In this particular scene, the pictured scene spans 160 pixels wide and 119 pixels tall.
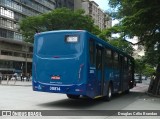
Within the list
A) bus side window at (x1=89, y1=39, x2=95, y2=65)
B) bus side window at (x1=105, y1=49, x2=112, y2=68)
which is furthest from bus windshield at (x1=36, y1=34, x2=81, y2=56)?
bus side window at (x1=105, y1=49, x2=112, y2=68)

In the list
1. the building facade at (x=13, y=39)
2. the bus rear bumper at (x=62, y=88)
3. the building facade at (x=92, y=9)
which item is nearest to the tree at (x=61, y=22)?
the building facade at (x=13, y=39)

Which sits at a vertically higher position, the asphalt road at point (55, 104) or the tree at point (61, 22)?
the tree at point (61, 22)

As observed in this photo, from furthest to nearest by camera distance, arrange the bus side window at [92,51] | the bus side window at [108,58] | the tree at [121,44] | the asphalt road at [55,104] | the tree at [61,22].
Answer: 1. the tree at [61,22]
2. the tree at [121,44]
3. the bus side window at [108,58]
4. the bus side window at [92,51]
5. the asphalt road at [55,104]

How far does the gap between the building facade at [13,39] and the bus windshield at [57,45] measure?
6376cm

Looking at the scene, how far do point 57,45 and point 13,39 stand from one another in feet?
232

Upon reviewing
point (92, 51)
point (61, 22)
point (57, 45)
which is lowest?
point (92, 51)

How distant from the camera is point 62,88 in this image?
1509 cm

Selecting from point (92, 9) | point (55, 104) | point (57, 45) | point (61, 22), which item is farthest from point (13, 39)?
point (57, 45)

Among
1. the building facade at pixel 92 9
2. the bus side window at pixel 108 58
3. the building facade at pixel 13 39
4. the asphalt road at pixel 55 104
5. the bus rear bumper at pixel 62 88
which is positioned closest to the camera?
the asphalt road at pixel 55 104

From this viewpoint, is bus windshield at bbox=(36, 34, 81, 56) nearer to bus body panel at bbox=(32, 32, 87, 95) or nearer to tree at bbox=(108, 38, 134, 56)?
bus body panel at bbox=(32, 32, 87, 95)

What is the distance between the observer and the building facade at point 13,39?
80312 mm

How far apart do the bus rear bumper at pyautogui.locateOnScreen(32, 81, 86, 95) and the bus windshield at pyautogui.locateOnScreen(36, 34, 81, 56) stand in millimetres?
1347

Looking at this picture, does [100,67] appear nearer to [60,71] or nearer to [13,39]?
[60,71]

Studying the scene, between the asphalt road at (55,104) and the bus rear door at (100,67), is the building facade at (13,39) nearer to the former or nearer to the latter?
the asphalt road at (55,104)
